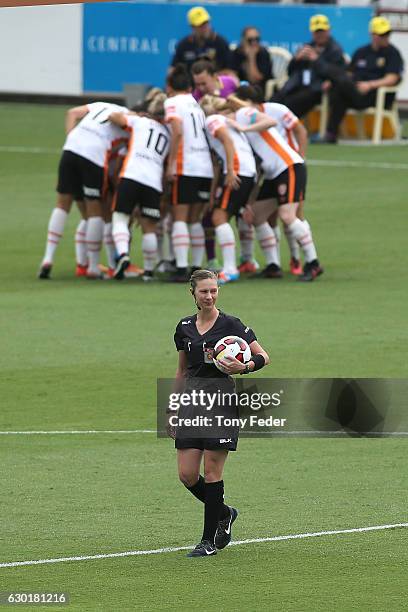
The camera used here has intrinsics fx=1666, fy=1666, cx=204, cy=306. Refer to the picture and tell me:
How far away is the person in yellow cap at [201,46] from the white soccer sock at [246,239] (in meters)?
10.1

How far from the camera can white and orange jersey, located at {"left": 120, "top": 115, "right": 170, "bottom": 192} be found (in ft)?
60.2

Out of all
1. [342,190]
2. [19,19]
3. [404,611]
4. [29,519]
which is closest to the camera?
[404,611]

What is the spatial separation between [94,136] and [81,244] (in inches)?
50.6

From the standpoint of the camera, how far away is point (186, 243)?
18.6 metres

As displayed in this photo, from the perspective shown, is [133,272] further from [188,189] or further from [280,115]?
[280,115]

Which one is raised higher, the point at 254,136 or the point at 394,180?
the point at 254,136

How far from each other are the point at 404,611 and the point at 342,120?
24.2 m

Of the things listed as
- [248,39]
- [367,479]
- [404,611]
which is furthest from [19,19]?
[404,611]

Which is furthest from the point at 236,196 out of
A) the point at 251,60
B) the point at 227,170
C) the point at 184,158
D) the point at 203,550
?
the point at 251,60

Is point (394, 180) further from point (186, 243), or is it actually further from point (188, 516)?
point (188, 516)

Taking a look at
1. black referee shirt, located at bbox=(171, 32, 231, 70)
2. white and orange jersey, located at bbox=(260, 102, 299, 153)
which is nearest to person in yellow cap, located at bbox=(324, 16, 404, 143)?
black referee shirt, located at bbox=(171, 32, 231, 70)

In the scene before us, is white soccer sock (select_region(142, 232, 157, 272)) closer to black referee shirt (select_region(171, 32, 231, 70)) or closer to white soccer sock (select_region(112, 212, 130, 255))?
white soccer sock (select_region(112, 212, 130, 255))

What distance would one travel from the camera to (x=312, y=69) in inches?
1187

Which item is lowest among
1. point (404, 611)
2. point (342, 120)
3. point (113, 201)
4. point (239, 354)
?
point (342, 120)
